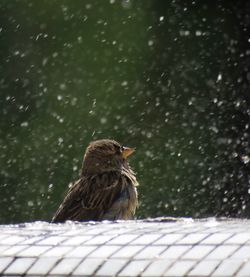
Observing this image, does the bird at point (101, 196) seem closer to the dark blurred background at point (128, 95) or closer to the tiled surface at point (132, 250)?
the dark blurred background at point (128, 95)

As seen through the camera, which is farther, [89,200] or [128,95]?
[128,95]

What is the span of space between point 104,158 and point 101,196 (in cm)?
42

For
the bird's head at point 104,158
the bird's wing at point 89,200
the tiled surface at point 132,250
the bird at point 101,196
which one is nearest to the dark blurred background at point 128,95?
the bird's head at point 104,158

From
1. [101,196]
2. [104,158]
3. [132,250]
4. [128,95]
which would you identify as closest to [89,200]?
[101,196]

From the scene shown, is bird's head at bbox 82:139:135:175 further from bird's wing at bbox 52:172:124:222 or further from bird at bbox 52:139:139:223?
bird's wing at bbox 52:172:124:222

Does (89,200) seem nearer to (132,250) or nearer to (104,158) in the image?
(104,158)

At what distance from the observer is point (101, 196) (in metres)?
4.66

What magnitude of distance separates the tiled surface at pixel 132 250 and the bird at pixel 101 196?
2.19 meters

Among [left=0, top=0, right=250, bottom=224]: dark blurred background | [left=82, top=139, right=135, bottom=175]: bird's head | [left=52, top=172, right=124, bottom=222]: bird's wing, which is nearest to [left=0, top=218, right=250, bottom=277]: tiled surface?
[left=52, top=172, right=124, bottom=222]: bird's wing

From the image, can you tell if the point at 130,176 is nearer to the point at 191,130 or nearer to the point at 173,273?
the point at 191,130

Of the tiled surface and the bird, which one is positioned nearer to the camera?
the tiled surface

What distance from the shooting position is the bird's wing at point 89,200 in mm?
4566

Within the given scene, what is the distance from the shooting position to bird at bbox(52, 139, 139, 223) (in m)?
4.59

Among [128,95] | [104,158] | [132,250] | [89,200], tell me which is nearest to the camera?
[132,250]
